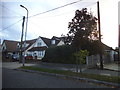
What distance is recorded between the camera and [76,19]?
55.0ft

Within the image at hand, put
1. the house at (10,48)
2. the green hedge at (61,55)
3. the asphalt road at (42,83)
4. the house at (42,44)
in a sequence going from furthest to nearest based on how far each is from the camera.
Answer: the house at (10,48)
the house at (42,44)
the green hedge at (61,55)
the asphalt road at (42,83)

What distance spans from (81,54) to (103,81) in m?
3.56

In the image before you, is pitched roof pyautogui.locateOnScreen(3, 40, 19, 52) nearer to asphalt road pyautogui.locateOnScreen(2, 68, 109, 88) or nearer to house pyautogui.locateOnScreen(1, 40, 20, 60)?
house pyautogui.locateOnScreen(1, 40, 20, 60)

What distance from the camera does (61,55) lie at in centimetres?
2216

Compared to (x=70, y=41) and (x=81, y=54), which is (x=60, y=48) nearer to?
(x=70, y=41)

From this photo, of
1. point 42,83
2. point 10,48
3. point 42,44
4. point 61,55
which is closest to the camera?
point 42,83

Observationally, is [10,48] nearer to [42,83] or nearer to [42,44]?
[42,44]

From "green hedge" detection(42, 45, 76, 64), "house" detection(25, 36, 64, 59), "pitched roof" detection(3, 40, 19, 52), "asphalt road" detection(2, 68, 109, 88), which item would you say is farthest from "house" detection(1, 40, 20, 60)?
"asphalt road" detection(2, 68, 109, 88)

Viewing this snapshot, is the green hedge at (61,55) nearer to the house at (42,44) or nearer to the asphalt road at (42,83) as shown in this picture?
the house at (42,44)

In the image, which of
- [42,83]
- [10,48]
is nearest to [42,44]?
[10,48]

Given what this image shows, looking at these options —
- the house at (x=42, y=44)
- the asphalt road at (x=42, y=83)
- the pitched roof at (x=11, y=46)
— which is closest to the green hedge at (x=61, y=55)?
the house at (x=42, y=44)

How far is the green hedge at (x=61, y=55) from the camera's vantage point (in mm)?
20614

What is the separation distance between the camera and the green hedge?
20.6 metres

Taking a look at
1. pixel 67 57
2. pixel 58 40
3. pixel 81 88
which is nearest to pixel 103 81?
pixel 81 88
